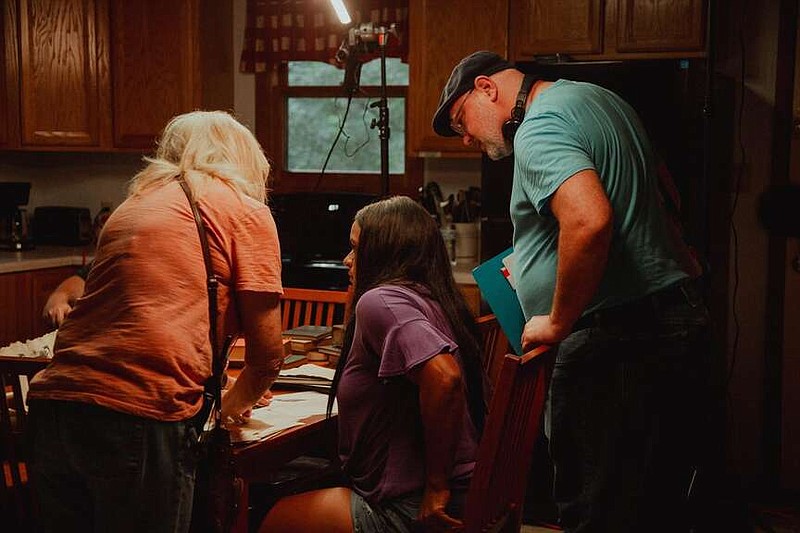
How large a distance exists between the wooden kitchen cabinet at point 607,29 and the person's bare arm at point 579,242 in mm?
1959

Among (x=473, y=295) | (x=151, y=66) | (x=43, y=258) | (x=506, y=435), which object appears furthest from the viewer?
(x=151, y=66)

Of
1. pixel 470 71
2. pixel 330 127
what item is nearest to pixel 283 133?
pixel 330 127

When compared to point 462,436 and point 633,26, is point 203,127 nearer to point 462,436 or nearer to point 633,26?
point 462,436

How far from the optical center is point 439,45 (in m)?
3.89

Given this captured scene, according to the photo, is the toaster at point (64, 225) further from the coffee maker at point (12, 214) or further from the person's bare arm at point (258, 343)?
the person's bare arm at point (258, 343)

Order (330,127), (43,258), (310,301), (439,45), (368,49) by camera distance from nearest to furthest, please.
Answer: (310,301)
(368,49)
(439,45)
(43,258)
(330,127)

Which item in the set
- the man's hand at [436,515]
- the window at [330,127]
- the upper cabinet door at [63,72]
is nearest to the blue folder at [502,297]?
the man's hand at [436,515]

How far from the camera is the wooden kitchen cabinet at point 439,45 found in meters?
3.80

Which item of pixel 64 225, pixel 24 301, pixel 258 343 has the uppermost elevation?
pixel 258 343

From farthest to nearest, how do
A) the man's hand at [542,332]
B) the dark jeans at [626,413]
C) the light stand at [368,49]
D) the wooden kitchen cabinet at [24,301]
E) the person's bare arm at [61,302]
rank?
the wooden kitchen cabinet at [24,301], the light stand at [368,49], the person's bare arm at [61,302], the dark jeans at [626,413], the man's hand at [542,332]

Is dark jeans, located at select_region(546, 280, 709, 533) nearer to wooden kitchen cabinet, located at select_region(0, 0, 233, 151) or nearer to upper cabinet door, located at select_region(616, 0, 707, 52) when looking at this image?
upper cabinet door, located at select_region(616, 0, 707, 52)

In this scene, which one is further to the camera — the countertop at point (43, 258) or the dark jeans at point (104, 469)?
the countertop at point (43, 258)

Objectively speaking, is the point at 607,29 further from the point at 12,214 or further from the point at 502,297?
the point at 12,214

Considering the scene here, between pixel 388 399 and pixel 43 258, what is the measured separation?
2.80 metres
